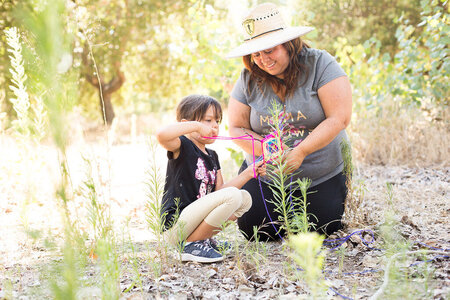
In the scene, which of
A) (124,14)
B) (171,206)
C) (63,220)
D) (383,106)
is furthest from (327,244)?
(124,14)

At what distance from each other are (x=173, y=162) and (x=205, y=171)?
218 millimetres

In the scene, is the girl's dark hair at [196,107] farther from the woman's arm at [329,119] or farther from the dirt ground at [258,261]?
the woman's arm at [329,119]

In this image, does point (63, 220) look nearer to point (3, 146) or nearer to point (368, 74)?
point (3, 146)

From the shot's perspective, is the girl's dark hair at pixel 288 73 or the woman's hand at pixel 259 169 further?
the girl's dark hair at pixel 288 73

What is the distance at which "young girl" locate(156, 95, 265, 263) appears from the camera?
246 cm

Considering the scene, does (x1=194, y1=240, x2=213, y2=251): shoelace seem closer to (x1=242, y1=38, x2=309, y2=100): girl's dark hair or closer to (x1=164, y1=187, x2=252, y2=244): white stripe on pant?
(x1=164, y1=187, x2=252, y2=244): white stripe on pant

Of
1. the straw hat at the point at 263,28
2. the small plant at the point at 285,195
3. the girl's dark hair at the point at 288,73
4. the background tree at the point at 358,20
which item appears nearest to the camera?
the small plant at the point at 285,195

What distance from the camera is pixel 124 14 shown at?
13.3 meters

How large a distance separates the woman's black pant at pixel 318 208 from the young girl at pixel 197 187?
0.30m

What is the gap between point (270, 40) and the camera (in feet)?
8.71

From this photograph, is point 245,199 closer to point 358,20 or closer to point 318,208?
point 318,208

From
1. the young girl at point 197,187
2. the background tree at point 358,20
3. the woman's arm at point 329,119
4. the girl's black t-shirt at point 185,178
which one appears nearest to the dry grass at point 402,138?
the woman's arm at point 329,119

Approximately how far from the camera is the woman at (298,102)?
2.70m

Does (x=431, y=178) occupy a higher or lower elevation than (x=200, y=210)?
lower
